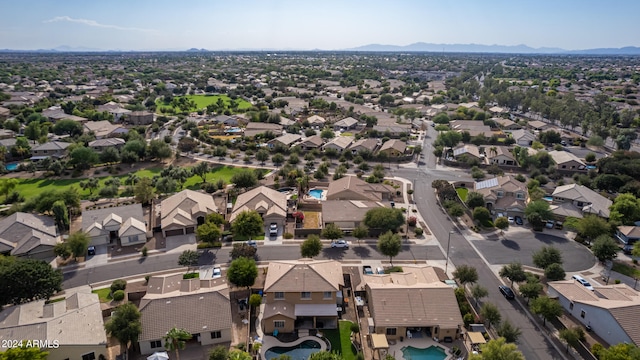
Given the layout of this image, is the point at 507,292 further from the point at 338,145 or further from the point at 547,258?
the point at 338,145

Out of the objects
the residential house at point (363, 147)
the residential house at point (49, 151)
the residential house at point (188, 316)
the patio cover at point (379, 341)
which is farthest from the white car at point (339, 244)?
the residential house at point (49, 151)

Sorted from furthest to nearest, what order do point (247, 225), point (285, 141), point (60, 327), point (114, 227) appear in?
point (285, 141) → point (114, 227) → point (247, 225) → point (60, 327)

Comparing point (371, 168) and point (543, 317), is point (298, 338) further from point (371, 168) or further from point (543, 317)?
point (371, 168)

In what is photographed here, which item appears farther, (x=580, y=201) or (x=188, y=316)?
(x=580, y=201)

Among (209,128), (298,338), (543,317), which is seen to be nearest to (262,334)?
(298,338)

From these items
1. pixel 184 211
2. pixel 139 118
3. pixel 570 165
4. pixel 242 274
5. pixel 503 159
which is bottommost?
pixel 242 274

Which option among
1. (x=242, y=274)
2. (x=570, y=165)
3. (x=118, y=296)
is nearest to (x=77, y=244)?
(x=118, y=296)
